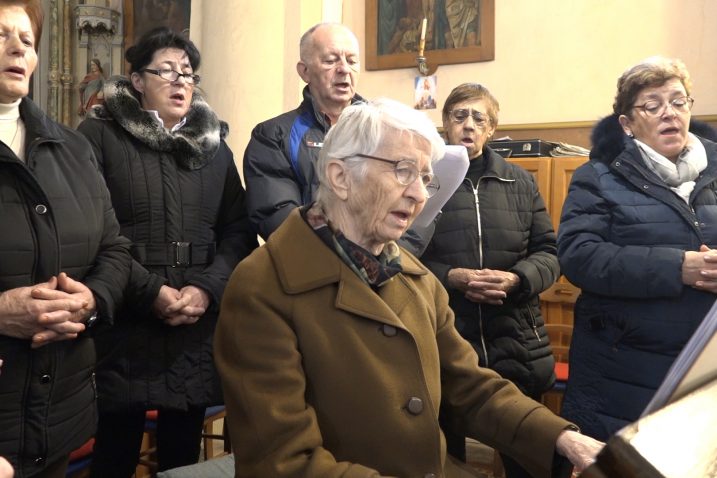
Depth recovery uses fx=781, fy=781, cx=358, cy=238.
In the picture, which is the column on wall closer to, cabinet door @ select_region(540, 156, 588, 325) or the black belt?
cabinet door @ select_region(540, 156, 588, 325)

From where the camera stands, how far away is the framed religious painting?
6.98 metres

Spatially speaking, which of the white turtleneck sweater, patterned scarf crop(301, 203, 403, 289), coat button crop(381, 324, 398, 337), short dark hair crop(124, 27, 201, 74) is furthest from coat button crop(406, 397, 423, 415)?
short dark hair crop(124, 27, 201, 74)

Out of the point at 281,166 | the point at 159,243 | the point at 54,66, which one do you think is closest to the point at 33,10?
the point at 159,243

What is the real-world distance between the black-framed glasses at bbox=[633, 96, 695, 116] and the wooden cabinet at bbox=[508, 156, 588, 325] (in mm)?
2797

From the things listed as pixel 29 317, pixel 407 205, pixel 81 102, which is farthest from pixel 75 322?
pixel 81 102

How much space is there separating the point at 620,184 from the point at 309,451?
1.78 meters

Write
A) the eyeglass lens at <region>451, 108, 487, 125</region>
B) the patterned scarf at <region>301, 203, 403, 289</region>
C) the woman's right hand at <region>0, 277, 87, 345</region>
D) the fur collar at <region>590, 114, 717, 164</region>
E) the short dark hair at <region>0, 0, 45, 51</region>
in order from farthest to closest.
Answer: the eyeglass lens at <region>451, 108, 487, 125</region> < the fur collar at <region>590, 114, 717, 164</region> < the short dark hair at <region>0, 0, 45, 51</region> < the woman's right hand at <region>0, 277, 87, 345</region> < the patterned scarf at <region>301, 203, 403, 289</region>

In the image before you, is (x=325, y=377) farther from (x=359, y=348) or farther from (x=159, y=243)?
(x=159, y=243)

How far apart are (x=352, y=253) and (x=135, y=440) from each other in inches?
58.3

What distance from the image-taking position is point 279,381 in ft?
5.78

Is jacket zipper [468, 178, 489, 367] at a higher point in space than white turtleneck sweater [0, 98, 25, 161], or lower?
lower

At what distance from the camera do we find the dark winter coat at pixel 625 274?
2762 millimetres

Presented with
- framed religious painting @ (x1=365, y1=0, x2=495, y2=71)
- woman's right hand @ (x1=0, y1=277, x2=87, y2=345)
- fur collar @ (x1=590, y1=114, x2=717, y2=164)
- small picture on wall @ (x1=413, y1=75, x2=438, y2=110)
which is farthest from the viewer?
small picture on wall @ (x1=413, y1=75, x2=438, y2=110)

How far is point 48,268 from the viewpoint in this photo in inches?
88.0
